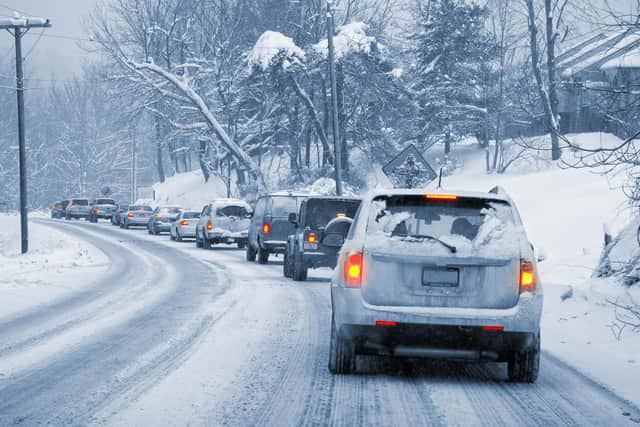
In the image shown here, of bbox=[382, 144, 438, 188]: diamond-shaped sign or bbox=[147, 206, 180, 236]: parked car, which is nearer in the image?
bbox=[382, 144, 438, 188]: diamond-shaped sign

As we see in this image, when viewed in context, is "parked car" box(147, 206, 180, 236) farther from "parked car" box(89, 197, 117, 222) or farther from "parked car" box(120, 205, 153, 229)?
"parked car" box(89, 197, 117, 222)

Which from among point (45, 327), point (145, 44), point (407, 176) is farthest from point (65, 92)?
point (45, 327)

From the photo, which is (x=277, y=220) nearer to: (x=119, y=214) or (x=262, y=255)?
(x=262, y=255)

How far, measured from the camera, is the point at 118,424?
6094 millimetres

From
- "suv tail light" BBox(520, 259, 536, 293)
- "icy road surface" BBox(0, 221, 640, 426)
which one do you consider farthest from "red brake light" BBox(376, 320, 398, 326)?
"suv tail light" BBox(520, 259, 536, 293)

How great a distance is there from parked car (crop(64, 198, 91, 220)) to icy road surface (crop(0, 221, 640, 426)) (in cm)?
6206

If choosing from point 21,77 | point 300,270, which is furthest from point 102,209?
point 300,270

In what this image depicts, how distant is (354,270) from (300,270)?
11.8m

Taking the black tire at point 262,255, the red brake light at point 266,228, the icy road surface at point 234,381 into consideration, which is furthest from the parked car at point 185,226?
the icy road surface at point 234,381

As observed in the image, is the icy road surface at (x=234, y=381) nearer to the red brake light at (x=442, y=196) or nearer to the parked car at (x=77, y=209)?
the red brake light at (x=442, y=196)

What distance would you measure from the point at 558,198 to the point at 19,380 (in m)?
29.0

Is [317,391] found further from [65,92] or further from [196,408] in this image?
Answer: [65,92]

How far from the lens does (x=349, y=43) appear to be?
1764 inches

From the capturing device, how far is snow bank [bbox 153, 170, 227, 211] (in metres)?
66.9
